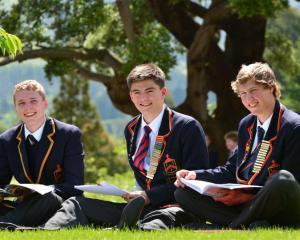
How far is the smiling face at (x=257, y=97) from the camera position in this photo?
7.58 meters

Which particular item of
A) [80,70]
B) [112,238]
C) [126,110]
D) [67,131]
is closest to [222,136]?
[126,110]

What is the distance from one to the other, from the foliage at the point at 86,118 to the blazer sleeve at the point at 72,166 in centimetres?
5008

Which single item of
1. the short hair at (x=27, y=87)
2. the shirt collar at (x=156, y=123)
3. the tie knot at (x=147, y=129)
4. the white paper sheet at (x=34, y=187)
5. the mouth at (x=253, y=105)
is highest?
the short hair at (x=27, y=87)

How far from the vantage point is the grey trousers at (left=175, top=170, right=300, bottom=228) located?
710cm

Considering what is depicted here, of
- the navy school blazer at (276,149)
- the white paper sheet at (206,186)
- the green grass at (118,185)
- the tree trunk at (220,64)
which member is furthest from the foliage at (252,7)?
the white paper sheet at (206,186)

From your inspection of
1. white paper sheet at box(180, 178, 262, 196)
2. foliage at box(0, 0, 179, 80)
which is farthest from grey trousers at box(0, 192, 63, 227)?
foliage at box(0, 0, 179, 80)

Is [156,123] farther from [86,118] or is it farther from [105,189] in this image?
[86,118]

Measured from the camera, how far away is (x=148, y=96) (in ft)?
27.0

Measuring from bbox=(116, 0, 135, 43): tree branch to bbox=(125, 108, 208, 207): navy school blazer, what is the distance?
13589 mm

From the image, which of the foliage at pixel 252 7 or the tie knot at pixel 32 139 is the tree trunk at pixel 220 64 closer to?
the foliage at pixel 252 7


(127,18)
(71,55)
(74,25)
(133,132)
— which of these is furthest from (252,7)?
(133,132)

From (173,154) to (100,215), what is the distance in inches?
34.9

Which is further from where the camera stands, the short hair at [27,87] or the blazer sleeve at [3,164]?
the blazer sleeve at [3,164]

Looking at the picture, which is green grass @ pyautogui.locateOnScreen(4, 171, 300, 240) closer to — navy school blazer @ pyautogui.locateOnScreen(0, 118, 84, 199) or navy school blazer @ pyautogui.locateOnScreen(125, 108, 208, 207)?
navy school blazer @ pyautogui.locateOnScreen(125, 108, 208, 207)
